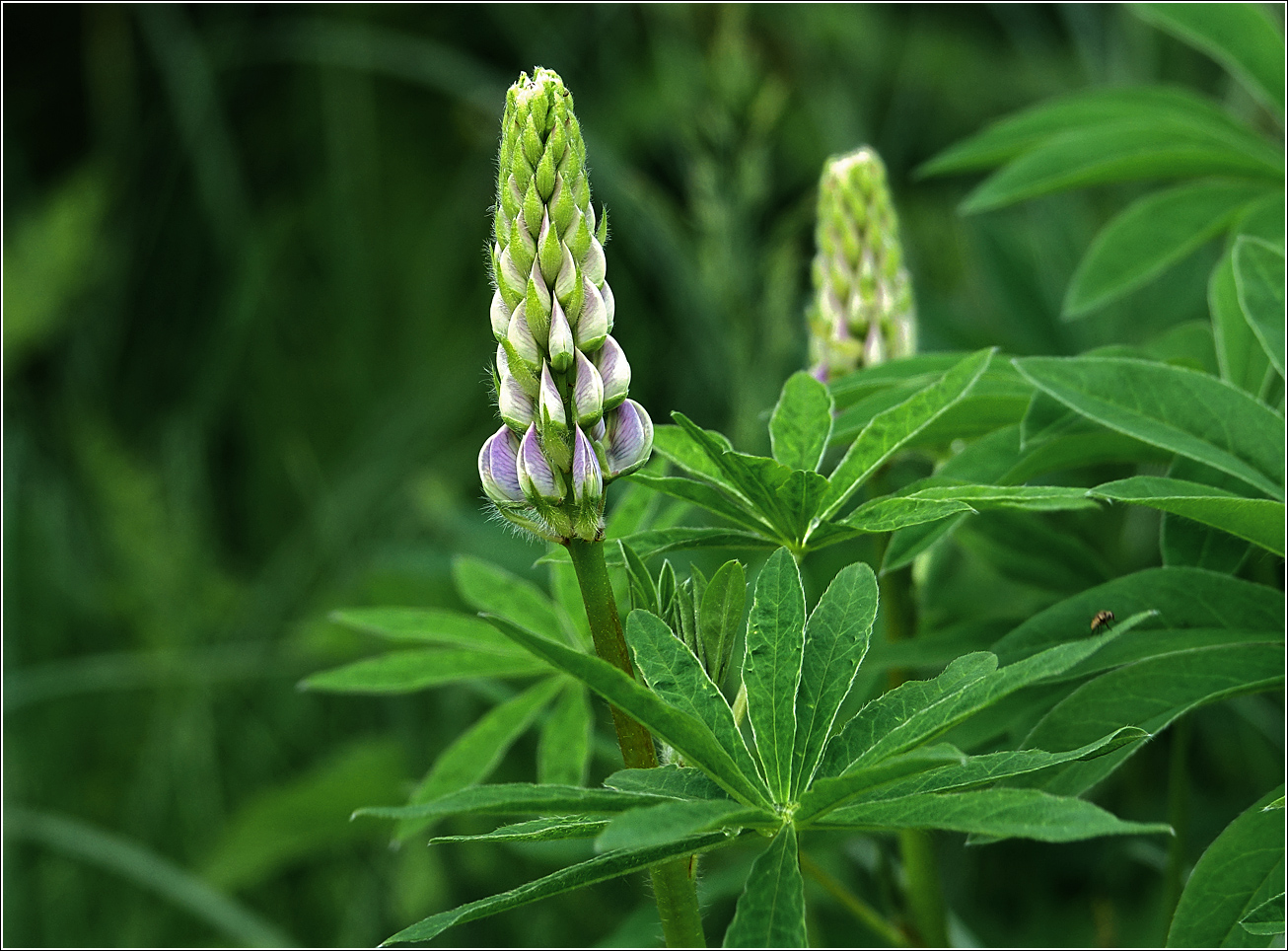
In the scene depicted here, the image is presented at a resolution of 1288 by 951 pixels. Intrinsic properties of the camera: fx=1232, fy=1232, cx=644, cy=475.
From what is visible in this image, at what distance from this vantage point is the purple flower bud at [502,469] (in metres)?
0.78

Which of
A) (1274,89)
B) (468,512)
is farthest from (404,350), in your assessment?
(1274,89)

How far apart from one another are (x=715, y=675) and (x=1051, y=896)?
127cm

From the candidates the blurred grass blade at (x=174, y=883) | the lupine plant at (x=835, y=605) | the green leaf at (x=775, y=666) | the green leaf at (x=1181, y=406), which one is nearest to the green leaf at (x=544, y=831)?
the lupine plant at (x=835, y=605)

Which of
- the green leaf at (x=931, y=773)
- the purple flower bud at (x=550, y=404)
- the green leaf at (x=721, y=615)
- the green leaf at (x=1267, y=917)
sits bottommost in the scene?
the green leaf at (x=1267, y=917)

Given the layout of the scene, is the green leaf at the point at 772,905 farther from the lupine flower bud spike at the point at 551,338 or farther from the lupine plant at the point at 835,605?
the lupine flower bud spike at the point at 551,338

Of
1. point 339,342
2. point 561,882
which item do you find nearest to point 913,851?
point 561,882

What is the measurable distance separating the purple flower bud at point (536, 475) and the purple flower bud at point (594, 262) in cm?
10

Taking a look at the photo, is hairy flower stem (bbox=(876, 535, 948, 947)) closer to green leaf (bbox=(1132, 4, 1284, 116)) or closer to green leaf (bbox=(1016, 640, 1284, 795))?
green leaf (bbox=(1016, 640, 1284, 795))

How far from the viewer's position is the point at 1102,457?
1.07 metres

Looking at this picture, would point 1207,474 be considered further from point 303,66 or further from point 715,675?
point 303,66

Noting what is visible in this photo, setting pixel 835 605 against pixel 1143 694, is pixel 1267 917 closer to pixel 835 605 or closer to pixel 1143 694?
pixel 1143 694

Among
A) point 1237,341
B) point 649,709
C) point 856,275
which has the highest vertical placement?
point 856,275

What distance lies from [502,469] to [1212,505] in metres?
0.49

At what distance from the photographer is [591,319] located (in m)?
0.77
